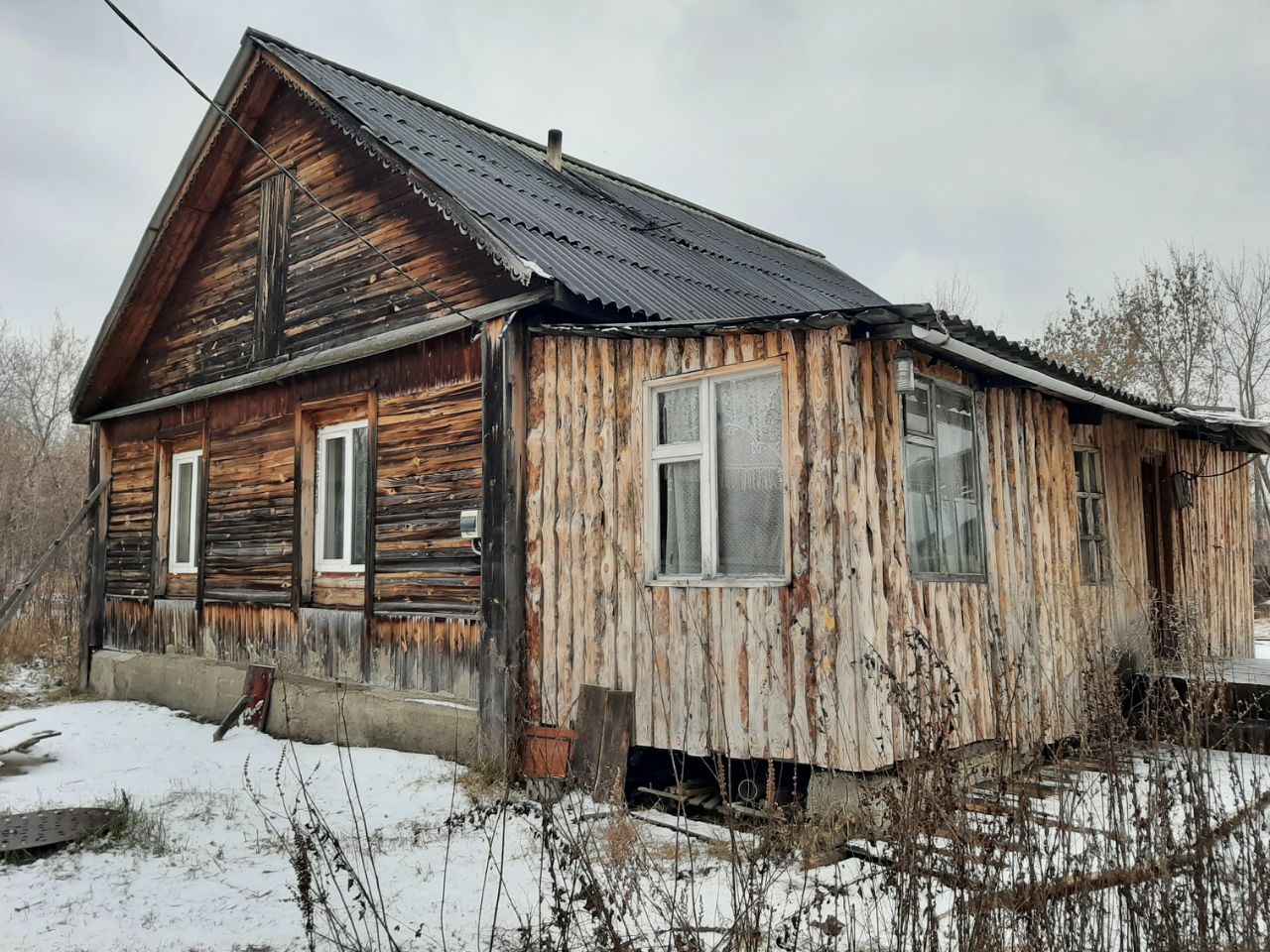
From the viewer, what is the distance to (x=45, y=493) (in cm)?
2514

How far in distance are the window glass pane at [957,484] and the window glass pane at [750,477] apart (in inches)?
49.7

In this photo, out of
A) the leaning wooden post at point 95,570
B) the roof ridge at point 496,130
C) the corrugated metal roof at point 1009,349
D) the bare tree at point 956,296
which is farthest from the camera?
the bare tree at point 956,296

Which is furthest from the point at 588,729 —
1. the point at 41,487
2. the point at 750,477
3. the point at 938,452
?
the point at 41,487

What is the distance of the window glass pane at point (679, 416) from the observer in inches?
254

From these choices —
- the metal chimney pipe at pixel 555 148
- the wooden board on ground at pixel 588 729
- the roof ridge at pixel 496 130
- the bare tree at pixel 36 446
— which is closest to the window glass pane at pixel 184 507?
the roof ridge at pixel 496 130

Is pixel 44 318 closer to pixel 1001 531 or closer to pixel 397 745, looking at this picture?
pixel 397 745

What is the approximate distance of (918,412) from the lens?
6348 millimetres

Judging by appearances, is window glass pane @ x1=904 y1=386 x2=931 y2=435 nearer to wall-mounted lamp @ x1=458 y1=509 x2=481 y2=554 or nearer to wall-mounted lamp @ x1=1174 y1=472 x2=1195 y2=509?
wall-mounted lamp @ x1=458 y1=509 x2=481 y2=554

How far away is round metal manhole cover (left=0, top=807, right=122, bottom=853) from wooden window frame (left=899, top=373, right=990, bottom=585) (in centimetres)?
521

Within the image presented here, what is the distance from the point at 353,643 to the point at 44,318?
3139cm

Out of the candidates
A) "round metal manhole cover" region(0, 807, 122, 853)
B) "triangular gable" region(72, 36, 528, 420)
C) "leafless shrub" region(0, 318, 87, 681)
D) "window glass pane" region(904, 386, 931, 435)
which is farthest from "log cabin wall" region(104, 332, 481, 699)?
"window glass pane" region(904, 386, 931, 435)

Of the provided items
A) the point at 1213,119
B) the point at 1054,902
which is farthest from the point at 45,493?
the point at 1213,119

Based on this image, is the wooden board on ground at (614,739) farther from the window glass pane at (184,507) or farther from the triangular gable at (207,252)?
the window glass pane at (184,507)

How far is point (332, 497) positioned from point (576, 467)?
3419 mm
